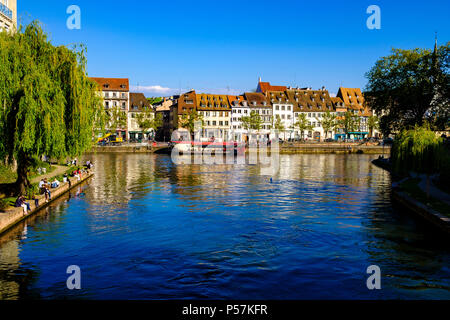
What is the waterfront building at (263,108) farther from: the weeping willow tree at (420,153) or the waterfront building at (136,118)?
the weeping willow tree at (420,153)

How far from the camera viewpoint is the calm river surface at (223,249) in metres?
17.0

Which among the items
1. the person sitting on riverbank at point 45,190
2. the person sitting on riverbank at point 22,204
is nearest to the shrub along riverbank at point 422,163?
the person sitting on riverbank at point 22,204

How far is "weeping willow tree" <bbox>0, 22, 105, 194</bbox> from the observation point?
92.0 ft

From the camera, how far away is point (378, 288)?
17.1m

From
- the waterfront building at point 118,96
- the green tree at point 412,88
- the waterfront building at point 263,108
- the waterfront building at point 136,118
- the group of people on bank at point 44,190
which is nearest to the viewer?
the group of people on bank at point 44,190

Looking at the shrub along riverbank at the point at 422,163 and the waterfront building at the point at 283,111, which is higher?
the waterfront building at the point at 283,111

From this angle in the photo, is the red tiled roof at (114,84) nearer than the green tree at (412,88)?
No

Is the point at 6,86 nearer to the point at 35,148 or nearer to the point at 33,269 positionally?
the point at 35,148

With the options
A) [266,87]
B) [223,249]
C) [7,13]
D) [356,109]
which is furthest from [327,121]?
[223,249]

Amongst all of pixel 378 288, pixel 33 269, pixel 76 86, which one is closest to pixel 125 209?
pixel 76 86

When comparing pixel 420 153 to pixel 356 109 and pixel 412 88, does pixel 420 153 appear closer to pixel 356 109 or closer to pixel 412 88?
pixel 412 88

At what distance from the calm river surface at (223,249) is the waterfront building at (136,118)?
99.5 metres

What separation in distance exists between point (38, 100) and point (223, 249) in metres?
17.0

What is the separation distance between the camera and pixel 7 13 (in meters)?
48.0
